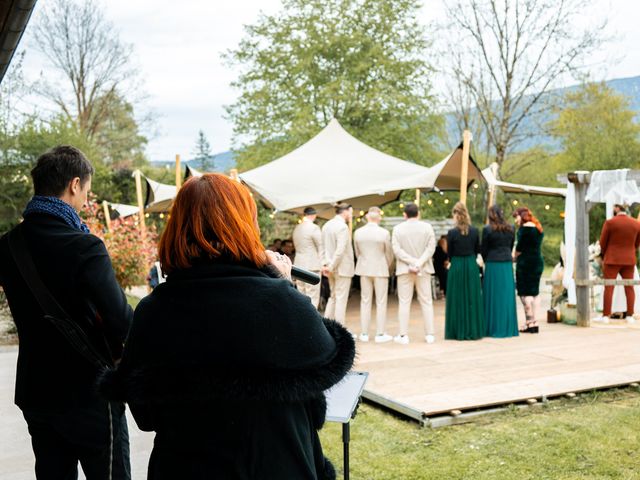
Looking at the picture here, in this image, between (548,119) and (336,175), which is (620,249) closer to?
(336,175)

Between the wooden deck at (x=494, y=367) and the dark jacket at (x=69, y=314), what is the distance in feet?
9.59

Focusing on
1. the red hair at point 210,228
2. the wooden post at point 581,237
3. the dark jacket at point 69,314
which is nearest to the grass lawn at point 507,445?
the dark jacket at point 69,314

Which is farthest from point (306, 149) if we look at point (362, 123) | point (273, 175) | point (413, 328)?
point (362, 123)

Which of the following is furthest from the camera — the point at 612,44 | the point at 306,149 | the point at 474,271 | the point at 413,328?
the point at 612,44

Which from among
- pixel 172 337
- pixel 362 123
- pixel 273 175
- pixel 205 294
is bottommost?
pixel 172 337

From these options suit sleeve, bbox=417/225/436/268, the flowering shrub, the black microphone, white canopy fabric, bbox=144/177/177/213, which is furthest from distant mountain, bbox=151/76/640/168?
the black microphone

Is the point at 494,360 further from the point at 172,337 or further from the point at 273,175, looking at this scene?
the point at 172,337

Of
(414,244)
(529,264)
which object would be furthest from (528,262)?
(414,244)

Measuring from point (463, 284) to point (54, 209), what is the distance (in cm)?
742

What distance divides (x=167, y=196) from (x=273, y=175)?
276 inches

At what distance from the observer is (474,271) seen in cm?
922

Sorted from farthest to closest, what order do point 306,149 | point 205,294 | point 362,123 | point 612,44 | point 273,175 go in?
point 362,123, point 612,44, point 306,149, point 273,175, point 205,294

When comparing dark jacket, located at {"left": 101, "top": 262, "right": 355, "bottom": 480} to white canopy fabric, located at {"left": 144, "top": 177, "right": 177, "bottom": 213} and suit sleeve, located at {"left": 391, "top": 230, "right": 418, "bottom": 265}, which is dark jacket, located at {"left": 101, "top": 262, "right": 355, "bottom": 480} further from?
white canopy fabric, located at {"left": 144, "top": 177, "right": 177, "bottom": 213}

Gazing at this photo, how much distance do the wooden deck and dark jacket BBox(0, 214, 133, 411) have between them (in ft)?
9.59
